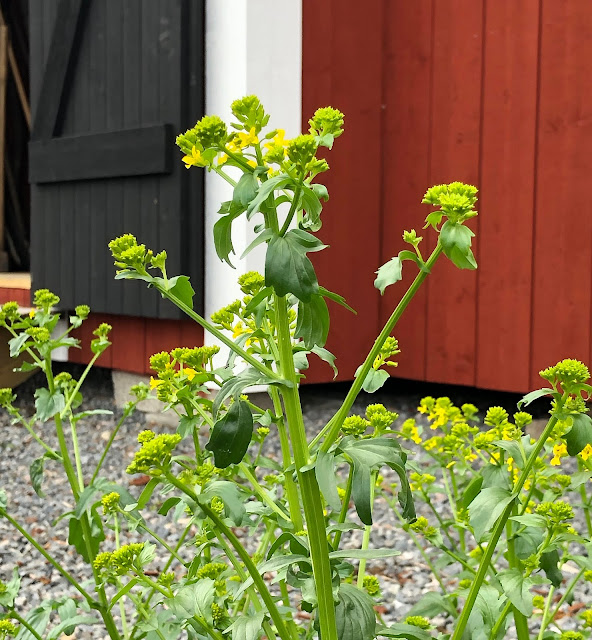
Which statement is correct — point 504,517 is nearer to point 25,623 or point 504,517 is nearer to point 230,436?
point 230,436

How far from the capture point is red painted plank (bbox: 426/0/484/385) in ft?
12.5

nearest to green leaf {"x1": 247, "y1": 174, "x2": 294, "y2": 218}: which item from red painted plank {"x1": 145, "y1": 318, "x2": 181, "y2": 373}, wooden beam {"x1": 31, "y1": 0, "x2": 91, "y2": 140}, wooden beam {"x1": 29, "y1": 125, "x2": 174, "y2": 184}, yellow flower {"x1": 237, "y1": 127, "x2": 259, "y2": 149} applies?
yellow flower {"x1": 237, "y1": 127, "x2": 259, "y2": 149}

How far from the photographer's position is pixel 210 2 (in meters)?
3.90

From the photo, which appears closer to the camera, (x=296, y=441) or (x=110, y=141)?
(x=296, y=441)

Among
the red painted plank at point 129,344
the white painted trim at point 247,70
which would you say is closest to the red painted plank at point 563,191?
the white painted trim at point 247,70

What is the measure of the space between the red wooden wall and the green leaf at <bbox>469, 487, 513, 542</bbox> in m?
2.50

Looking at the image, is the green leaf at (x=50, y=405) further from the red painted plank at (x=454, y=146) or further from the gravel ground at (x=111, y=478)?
the red painted plank at (x=454, y=146)

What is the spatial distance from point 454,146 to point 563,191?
0.57m

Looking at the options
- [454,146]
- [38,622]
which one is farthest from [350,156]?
[38,622]

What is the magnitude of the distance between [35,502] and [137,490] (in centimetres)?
37

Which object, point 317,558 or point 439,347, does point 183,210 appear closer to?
point 439,347

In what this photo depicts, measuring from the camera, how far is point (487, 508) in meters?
1.09

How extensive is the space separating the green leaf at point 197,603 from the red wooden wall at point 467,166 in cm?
262

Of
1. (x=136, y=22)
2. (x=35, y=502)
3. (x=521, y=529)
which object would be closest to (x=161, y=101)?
(x=136, y=22)
